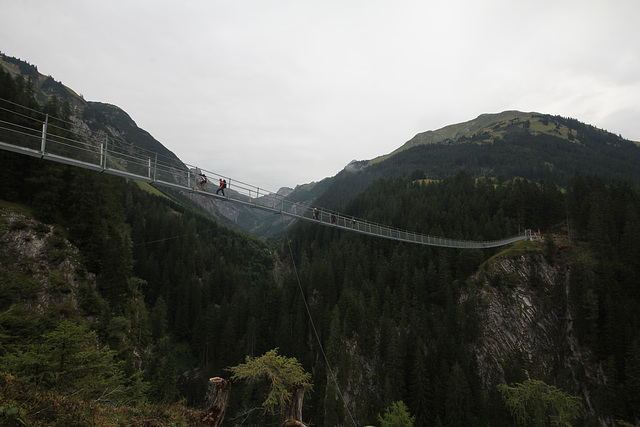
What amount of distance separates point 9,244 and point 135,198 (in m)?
85.9

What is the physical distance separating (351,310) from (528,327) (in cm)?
2426

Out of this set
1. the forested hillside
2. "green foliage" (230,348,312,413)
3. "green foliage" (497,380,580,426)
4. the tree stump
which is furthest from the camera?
"green foliage" (497,380,580,426)

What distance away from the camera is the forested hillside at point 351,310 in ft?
55.5

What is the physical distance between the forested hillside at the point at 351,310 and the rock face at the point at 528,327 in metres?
0.19

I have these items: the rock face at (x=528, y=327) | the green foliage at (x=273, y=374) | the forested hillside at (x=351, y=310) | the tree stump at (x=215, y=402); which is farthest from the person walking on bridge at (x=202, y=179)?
the rock face at (x=528, y=327)

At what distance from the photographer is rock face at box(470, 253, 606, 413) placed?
36.5 m

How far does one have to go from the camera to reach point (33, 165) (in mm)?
21922

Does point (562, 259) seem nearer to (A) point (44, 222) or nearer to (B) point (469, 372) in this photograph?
(B) point (469, 372)

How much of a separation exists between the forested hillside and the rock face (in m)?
0.19

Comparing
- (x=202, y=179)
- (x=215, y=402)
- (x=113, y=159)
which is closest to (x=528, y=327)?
(x=202, y=179)

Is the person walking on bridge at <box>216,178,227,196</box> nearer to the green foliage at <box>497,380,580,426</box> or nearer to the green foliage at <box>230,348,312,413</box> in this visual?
the green foliage at <box>230,348,312,413</box>

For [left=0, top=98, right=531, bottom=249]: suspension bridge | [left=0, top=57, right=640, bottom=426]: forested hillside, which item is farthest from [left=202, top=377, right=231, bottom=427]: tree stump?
[left=0, top=98, right=531, bottom=249]: suspension bridge

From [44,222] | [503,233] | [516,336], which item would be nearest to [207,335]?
[44,222]

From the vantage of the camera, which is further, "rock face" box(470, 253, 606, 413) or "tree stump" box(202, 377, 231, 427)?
"rock face" box(470, 253, 606, 413)
